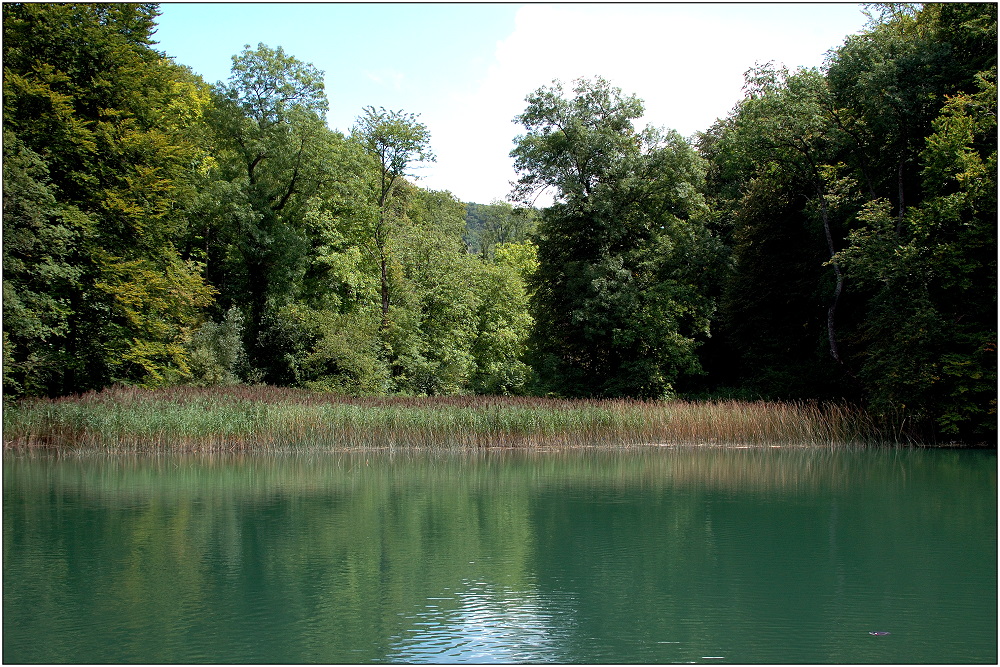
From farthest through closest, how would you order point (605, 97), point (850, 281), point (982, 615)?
point (605, 97) < point (850, 281) < point (982, 615)

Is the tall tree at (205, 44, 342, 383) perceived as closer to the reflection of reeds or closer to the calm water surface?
the reflection of reeds

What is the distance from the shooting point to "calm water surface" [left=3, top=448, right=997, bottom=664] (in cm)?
591

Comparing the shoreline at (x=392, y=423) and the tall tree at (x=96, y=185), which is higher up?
the tall tree at (x=96, y=185)

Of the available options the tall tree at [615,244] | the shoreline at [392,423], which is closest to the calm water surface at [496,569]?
the shoreline at [392,423]

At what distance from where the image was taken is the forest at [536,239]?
21.6 metres

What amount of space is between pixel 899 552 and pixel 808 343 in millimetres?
21439

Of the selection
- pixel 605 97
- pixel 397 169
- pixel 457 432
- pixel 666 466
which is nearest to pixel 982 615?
pixel 666 466

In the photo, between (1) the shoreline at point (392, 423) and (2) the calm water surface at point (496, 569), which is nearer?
(2) the calm water surface at point (496, 569)

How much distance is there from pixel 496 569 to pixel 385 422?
40.3 feet

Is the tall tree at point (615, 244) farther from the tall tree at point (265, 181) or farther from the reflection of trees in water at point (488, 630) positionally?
the reflection of trees in water at point (488, 630)

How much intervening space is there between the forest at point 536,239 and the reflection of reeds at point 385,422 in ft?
6.39

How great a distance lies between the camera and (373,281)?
3191 centimetres

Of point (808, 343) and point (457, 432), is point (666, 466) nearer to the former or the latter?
point (457, 432)

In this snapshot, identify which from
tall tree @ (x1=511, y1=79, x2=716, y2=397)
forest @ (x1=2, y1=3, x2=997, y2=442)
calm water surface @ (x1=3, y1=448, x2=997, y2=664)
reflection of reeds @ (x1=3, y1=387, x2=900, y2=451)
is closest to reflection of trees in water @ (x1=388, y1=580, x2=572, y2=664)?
calm water surface @ (x1=3, y1=448, x2=997, y2=664)
